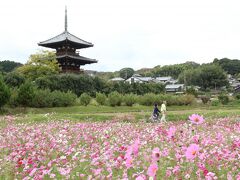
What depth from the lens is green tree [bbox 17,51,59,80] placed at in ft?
132

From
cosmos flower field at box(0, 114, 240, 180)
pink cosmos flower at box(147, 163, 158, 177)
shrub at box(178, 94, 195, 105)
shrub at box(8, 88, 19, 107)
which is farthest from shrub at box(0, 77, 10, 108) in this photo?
pink cosmos flower at box(147, 163, 158, 177)

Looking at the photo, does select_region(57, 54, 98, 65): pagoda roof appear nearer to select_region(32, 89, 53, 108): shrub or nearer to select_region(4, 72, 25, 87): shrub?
select_region(4, 72, 25, 87): shrub

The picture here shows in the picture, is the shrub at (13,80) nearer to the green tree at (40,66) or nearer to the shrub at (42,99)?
the green tree at (40,66)

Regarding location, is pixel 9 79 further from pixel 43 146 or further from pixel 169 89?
pixel 169 89

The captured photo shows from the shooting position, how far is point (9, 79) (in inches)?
1394

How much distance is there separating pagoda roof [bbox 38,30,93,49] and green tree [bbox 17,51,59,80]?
1442 mm

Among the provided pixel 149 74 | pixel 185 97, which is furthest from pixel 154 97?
pixel 149 74

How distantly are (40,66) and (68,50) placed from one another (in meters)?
3.66

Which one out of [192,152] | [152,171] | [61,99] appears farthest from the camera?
[61,99]

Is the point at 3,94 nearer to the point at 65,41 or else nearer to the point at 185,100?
the point at 65,41

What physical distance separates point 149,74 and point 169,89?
90.9 feet

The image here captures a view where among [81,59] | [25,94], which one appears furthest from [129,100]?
[25,94]

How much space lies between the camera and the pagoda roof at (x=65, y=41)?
1564 inches

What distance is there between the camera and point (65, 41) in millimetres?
39688
